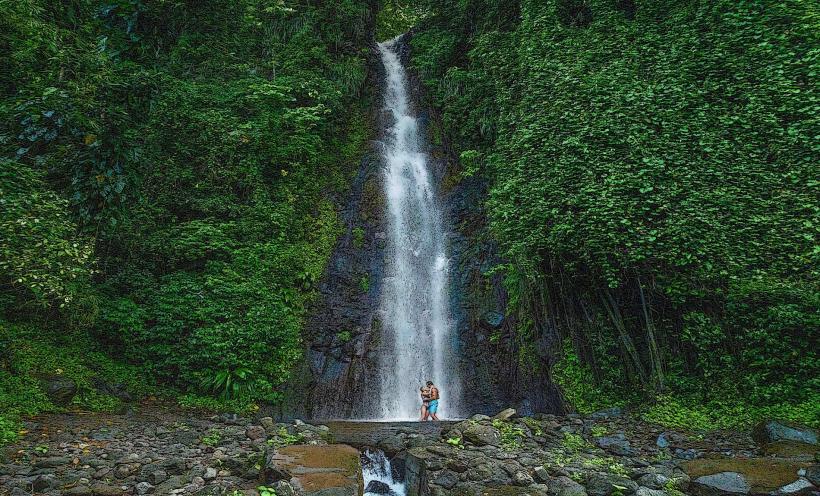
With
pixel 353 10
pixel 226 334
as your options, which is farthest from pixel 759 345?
pixel 353 10

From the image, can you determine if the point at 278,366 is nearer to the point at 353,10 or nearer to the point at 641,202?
the point at 641,202

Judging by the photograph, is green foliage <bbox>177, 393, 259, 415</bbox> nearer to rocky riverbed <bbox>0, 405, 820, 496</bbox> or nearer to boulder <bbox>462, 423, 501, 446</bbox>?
rocky riverbed <bbox>0, 405, 820, 496</bbox>

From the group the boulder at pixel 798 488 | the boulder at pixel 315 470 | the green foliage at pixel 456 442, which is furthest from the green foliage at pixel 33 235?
the boulder at pixel 798 488

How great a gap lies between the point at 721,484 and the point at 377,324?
27.7 ft

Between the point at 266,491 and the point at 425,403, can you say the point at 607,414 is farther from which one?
the point at 266,491

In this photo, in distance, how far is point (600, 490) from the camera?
207 inches

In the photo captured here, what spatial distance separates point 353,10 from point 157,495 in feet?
57.5

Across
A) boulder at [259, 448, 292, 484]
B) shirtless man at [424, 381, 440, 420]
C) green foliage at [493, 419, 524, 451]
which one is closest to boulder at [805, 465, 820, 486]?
green foliage at [493, 419, 524, 451]

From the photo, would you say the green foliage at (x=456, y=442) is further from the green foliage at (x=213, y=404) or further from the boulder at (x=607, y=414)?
the green foliage at (x=213, y=404)

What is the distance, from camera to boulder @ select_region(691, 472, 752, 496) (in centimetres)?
489

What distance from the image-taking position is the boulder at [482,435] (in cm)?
673

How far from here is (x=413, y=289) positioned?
13.1 meters

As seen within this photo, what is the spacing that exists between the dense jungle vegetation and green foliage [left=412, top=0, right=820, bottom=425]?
0.13 ft

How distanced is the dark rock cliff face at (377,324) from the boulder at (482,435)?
126 inches
